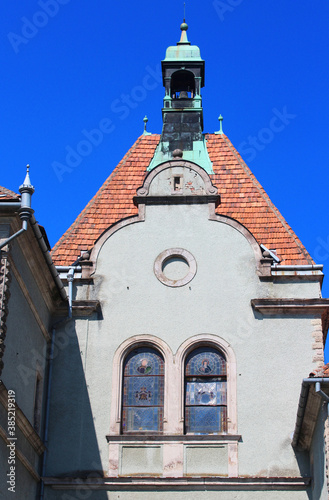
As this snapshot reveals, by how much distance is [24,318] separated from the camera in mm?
16156

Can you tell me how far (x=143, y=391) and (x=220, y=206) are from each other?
231 inches

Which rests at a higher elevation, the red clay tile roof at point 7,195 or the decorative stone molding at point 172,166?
the decorative stone molding at point 172,166

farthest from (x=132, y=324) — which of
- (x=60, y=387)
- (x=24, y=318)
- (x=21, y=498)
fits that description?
(x=21, y=498)

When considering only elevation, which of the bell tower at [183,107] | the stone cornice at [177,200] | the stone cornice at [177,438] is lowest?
the stone cornice at [177,438]

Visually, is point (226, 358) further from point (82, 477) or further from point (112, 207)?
point (112, 207)

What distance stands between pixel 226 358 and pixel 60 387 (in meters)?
3.47

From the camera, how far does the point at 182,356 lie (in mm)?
18453

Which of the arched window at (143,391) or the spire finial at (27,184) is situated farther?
the arched window at (143,391)

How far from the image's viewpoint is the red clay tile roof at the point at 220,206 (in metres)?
20.8

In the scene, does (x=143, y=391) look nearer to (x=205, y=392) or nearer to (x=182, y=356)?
(x=182, y=356)

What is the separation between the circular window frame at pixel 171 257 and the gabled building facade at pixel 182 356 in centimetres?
3

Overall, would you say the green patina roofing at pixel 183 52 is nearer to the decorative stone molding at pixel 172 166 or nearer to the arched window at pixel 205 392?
the decorative stone molding at pixel 172 166

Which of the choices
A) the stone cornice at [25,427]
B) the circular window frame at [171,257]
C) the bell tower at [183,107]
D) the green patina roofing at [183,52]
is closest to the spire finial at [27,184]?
the stone cornice at [25,427]

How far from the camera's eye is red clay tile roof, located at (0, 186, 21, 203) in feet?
49.6
